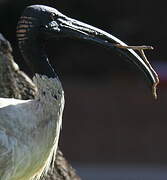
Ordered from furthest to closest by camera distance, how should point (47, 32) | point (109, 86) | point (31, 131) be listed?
point (109, 86) < point (47, 32) < point (31, 131)

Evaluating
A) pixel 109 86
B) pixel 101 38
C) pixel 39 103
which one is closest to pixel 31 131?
pixel 39 103

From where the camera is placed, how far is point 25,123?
5.54m

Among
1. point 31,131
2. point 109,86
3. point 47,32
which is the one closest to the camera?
point 31,131

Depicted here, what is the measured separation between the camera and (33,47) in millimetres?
5684

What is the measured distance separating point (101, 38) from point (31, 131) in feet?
2.05

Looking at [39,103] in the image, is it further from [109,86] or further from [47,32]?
[109,86]

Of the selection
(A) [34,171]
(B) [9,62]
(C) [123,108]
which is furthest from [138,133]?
(A) [34,171]

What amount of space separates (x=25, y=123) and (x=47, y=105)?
17 centimetres

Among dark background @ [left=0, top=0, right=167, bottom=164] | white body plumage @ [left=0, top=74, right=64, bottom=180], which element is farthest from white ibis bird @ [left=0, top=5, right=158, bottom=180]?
dark background @ [left=0, top=0, right=167, bottom=164]

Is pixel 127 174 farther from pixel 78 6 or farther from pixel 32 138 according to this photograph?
pixel 32 138

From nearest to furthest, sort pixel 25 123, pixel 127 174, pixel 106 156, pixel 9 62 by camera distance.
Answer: pixel 25 123, pixel 9 62, pixel 127 174, pixel 106 156

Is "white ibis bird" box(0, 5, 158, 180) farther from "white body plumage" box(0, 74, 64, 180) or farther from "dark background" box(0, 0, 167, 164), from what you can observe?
"dark background" box(0, 0, 167, 164)

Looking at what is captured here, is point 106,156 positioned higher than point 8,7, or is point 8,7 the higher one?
point 8,7

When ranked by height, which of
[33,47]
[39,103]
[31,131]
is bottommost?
[31,131]
